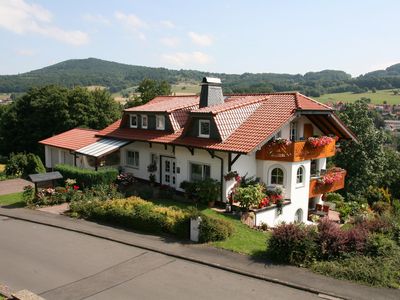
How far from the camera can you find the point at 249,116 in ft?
76.9

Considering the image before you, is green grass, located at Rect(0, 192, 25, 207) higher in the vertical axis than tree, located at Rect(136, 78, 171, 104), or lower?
lower

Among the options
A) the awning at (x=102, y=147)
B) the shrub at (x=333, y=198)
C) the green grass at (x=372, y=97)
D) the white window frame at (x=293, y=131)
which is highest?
the green grass at (x=372, y=97)

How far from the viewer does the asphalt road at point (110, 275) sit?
11.9 metres

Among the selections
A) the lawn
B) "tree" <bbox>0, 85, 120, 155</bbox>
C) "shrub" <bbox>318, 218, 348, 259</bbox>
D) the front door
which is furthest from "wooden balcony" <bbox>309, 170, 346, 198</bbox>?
"tree" <bbox>0, 85, 120, 155</bbox>

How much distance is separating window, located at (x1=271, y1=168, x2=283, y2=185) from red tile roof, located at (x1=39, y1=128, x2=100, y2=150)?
43.8 feet

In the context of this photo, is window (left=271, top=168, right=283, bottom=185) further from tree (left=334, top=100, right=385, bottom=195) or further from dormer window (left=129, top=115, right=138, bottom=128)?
tree (left=334, top=100, right=385, bottom=195)

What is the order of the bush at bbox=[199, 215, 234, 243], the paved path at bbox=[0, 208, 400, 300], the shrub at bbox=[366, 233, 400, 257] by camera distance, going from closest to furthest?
the paved path at bbox=[0, 208, 400, 300] → the shrub at bbox=[366, 233, 400, 257] → the bush at bbox=[199, 215, 234, 243]

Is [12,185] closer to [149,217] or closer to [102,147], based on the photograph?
[102,147]

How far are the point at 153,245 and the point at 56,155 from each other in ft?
65.9

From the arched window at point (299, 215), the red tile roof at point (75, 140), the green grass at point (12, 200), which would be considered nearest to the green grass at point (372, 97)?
the red tile roof at point (75, 140)

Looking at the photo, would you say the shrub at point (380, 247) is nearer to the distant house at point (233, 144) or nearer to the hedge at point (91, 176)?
the distant house at point (233, 144)

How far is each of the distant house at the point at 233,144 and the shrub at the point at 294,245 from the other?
589 centimetres

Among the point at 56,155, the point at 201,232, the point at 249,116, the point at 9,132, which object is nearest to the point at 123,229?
the point at 201,232

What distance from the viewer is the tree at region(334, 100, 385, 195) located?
34812 mm
